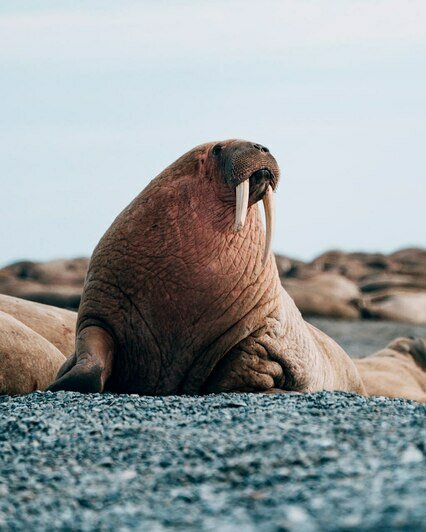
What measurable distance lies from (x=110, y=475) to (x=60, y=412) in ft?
4.19

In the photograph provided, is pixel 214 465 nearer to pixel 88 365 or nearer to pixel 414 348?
pixel 88 365

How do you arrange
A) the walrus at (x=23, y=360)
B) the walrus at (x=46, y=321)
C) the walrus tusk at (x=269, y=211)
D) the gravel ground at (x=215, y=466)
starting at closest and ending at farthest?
the gravel ground at (x=215, y=466) → the walrus tusk at (x=269, y=211) → the walrus at (x=23, y=360) → the walrus at (x=46, y=321)

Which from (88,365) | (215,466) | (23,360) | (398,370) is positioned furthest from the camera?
(398,370)

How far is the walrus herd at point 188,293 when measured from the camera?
7.05 m

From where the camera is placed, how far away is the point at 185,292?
23.2 ft

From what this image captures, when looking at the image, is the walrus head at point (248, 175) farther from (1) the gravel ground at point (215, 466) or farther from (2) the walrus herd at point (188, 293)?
(1) the gravel ground at point (215, 466)

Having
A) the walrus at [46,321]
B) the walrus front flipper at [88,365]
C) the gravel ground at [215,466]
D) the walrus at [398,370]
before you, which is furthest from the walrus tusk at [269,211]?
the walrus at [398,370]

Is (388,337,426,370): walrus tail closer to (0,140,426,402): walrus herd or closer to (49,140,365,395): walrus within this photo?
(0,140,426,402): walrus herd

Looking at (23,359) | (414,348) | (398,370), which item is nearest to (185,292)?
(23,359)

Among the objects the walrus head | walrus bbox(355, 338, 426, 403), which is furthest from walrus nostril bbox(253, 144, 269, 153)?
walrus bbox(355, 338, 426, 403)

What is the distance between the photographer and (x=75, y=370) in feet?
21.9

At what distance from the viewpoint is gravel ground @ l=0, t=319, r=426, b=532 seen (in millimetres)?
3834

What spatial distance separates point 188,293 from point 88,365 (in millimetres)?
833

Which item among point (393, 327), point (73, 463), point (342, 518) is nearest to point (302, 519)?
point (342, 518)
